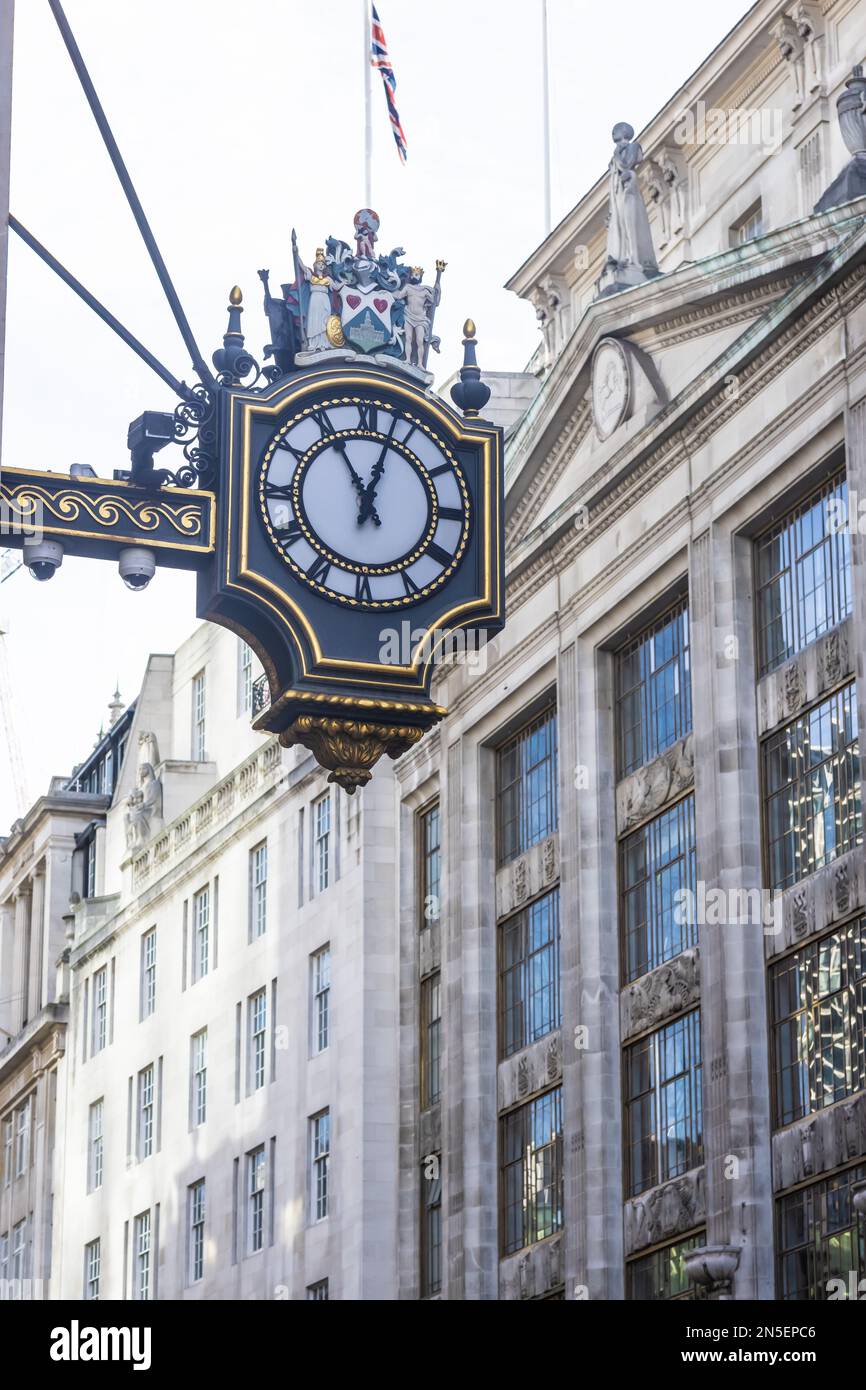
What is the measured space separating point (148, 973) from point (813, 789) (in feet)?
110

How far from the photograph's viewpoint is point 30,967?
283 feet

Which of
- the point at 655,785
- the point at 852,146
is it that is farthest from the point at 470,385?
the point at 655,785

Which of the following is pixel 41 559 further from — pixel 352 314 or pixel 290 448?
pixel 352 314

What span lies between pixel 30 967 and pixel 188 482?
78254mm

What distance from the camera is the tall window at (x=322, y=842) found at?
60.7 metres

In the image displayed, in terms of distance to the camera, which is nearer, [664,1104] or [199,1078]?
[664,1104]

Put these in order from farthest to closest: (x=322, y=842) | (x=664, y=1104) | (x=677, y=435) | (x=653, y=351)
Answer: (x=322, y=842) < (x=653, y=351) < (x=677, y=435) < (x=664, y=1104)

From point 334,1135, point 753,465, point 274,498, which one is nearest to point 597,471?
point 753,465

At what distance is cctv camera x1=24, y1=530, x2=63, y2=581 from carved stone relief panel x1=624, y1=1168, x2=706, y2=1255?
36245 millimetres

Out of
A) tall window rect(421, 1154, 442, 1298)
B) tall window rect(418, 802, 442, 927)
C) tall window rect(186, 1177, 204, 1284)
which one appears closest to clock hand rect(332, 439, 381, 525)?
tall window rect(421, 1154, 442, 1298)

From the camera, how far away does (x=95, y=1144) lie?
7569 centimetres

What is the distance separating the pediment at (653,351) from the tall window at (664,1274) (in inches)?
535

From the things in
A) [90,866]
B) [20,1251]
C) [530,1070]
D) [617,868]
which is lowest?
[530,1070]

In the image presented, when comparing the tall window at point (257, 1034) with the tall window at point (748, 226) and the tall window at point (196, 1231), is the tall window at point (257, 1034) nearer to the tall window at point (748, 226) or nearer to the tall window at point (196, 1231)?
the tall window at point (196, 1231)
